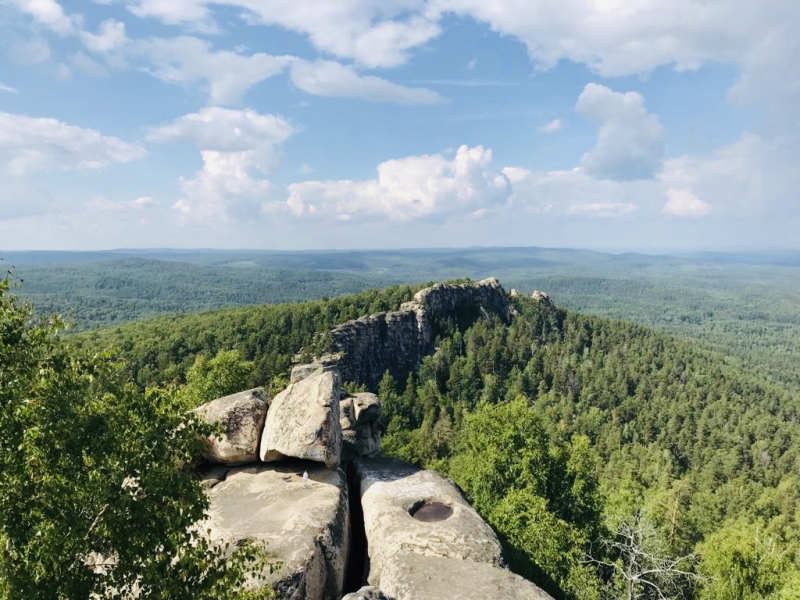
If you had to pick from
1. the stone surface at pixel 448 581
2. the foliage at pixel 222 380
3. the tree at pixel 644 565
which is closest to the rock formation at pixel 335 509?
the stone surface at pixel 448 581

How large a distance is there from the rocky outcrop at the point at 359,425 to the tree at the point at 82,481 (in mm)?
18304

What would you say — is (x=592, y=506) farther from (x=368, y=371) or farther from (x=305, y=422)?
(x=368, y=371)

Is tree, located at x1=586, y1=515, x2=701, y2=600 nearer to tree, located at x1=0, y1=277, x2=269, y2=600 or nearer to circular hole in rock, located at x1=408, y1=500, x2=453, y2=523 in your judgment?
circular hole in rock, located at x1=408, y1=500, x2=453, y2=523

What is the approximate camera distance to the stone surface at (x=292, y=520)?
16.0 meters

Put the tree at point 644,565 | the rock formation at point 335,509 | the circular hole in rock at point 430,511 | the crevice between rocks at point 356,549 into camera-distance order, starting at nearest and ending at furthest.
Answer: the rock formation at point 335,509
the crevice between rocks at point 356,549
the circular hole in rock at point 430,511
the tree at point 644,565

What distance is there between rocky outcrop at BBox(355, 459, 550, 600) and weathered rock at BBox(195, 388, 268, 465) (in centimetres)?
657

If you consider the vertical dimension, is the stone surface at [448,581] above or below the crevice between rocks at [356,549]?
above

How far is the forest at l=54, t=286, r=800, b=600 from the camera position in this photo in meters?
24.2

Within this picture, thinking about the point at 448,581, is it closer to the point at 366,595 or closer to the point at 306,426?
the point at 366,595

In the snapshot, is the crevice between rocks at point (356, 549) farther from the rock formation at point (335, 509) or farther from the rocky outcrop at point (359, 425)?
the rocky outcrop at point (359, 425)

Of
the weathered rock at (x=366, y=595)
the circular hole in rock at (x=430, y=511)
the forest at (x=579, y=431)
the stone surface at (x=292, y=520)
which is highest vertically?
the weathered rock at (x=366, y=595)

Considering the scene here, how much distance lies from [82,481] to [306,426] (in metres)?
13.9

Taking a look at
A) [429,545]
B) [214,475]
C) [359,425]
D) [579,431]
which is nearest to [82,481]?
[429,545]

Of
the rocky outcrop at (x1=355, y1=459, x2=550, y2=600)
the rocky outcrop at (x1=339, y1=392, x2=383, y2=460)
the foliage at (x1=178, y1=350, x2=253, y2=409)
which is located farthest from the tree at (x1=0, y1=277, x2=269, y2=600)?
the foliage at (x1=178, y1=350, x2=253, y2=409)
